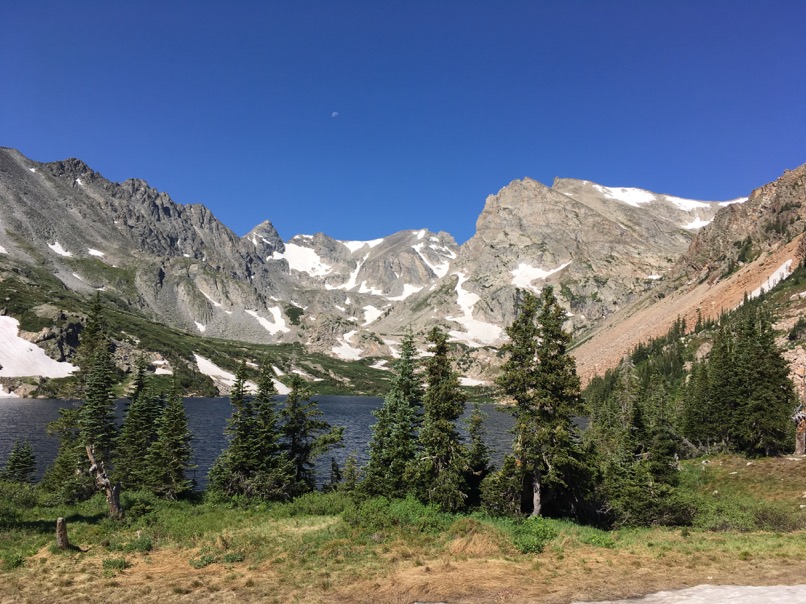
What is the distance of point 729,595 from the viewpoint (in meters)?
16.1

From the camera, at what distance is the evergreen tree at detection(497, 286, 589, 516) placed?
3045 cm

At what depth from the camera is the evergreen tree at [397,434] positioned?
34625 millimetres

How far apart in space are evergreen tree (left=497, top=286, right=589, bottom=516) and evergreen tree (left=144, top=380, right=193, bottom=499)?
89.3ft

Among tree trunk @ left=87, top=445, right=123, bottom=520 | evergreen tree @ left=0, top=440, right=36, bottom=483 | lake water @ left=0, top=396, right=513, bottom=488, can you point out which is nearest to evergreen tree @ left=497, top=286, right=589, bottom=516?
lake water @ left=0, top=396, right=513, bottom=488

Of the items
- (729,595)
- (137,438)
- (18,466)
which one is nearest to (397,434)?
(729,595)

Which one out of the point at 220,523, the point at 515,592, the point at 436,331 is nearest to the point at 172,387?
the point at 220,523

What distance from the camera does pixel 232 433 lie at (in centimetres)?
4166

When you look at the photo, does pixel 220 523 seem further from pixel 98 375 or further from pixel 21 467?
pixel 21 467

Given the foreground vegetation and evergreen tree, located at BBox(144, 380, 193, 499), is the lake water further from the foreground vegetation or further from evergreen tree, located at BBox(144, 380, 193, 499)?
the foreground vegetation

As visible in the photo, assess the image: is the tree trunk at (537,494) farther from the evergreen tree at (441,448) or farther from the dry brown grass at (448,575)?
the dry brown grass at (448,575)

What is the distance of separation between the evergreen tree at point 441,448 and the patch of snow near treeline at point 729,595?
14.4 meters

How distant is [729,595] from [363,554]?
14679mm

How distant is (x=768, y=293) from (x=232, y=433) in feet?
623

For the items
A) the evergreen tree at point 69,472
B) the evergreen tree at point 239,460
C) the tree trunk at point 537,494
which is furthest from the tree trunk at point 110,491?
the tree trunk at point 537,494
